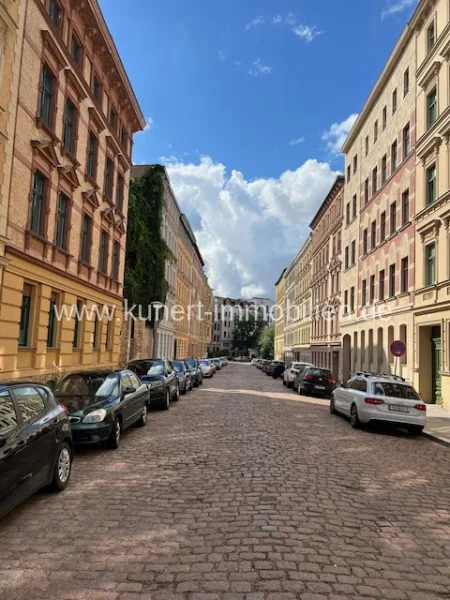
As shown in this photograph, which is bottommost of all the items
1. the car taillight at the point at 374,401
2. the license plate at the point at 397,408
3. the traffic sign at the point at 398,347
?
the license plate at the point at 397,408

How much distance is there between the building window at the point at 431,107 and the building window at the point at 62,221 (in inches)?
611

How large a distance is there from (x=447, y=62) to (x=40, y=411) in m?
20.6

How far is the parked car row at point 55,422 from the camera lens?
197 inches

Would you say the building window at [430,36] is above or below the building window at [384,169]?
above

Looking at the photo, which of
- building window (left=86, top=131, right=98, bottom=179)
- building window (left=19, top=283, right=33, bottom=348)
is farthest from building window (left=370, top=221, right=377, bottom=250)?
building window (left=19, top=283, right=33, bottom=348)

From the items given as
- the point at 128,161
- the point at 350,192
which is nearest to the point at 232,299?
the point at 350,192

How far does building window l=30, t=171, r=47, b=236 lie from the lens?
587 inches

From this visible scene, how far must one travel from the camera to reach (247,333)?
123 metres

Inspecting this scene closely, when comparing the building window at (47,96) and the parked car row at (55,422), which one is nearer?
the parked car row at (55,422)

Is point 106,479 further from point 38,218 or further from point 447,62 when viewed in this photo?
point 447,62

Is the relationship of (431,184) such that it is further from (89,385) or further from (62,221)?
(89,385)

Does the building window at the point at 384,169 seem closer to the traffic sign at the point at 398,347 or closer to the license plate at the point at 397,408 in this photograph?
the traffic sign at the point at 398,347

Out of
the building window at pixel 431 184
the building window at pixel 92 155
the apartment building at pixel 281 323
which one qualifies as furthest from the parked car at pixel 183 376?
the apartment building at pixel 281 323

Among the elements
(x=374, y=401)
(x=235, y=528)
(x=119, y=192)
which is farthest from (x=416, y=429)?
(x=119, y=192)
